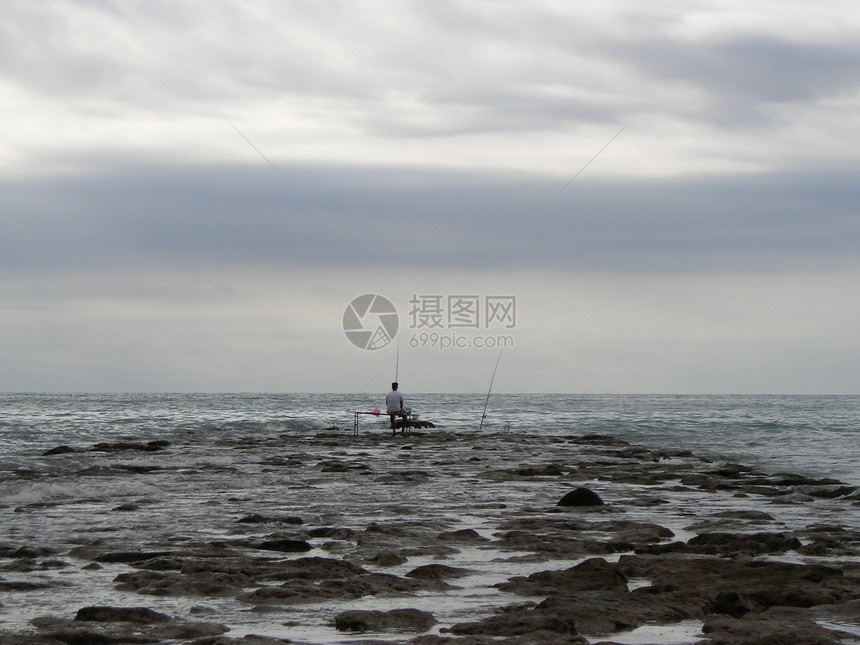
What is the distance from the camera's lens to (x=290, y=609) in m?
5.57

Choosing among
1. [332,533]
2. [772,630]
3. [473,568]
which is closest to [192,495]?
[332,533]

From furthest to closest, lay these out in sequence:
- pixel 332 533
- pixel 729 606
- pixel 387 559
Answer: pixel 332 533 → pixel 387 559 → pixel 729 606

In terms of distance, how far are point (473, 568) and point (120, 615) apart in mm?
2653

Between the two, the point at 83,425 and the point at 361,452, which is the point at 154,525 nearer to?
the point at 361,452

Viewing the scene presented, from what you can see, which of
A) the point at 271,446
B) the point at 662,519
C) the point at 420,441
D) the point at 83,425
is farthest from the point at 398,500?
the point at 83,425

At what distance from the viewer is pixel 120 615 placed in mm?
5223

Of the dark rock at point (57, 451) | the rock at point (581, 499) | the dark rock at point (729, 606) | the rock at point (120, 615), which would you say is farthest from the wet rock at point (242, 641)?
the dark rock at point (57, 451)

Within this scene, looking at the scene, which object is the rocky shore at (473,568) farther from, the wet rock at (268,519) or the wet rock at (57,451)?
the wet rock at (57,451)

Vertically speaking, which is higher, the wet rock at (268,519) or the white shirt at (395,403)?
the white shirt at (395,403)

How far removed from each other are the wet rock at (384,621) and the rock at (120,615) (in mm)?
1005

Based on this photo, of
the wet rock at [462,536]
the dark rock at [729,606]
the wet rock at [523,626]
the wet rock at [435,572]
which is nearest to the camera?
the wet rock at [523,626]

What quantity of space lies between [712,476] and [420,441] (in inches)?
531

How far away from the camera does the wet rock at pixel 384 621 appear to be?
16.7 feet

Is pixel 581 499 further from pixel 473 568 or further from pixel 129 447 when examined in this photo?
pixel 129 447
